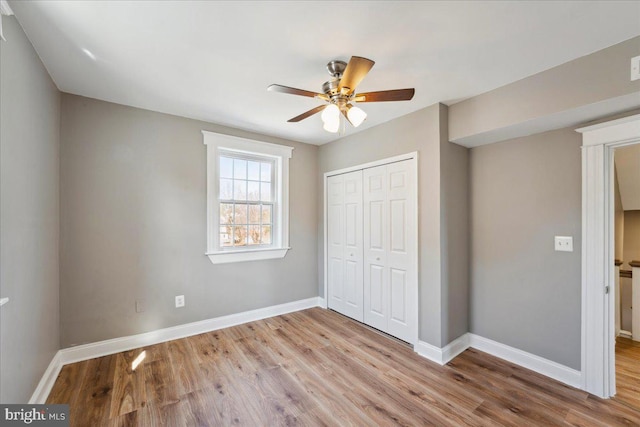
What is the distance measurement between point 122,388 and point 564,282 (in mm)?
3722

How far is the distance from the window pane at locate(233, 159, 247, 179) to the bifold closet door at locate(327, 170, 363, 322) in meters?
1.21

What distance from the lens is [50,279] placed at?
2.16m

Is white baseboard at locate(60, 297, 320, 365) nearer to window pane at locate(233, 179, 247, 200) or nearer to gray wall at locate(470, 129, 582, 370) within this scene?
window pane at locate(233, 179, 247, 200)

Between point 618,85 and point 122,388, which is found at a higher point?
point 618,85

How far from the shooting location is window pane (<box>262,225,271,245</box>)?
371cm

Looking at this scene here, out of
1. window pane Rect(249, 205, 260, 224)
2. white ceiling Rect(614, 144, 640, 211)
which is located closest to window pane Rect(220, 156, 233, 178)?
window pane Rect(249, 205, 260, 224)

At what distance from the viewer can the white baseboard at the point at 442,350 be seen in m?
2.50

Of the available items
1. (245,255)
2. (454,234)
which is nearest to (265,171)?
(245,255)

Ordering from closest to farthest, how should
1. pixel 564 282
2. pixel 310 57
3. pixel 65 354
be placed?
pixel 310 57, pixel 564 282, pixel 65 354

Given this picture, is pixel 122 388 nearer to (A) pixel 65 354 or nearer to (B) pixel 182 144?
(A) pixel 65 354

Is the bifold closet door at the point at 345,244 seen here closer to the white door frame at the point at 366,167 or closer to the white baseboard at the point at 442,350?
the white door frame at the point at 366,167

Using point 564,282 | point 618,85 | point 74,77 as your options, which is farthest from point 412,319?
point 74,77

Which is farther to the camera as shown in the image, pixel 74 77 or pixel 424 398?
pixel 74 77

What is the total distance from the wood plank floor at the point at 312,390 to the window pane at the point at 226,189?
5.52 ft
